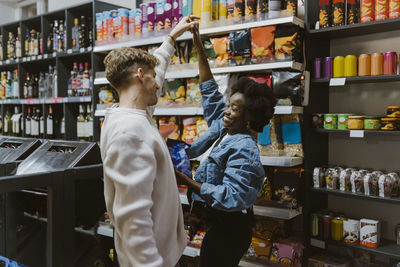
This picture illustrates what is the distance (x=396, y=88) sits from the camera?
304 centimetres

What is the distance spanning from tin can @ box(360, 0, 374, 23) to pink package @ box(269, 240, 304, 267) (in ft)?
5.63

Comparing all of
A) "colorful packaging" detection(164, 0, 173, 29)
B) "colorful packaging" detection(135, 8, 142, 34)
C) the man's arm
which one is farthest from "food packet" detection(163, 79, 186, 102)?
the man's arm

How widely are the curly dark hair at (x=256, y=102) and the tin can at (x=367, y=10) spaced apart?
1.25 m

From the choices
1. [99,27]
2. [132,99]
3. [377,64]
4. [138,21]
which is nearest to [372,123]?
[377,64]

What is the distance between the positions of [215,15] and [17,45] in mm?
3368

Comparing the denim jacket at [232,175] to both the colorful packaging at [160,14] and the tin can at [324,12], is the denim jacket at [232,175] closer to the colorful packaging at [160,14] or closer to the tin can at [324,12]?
the tin can at [324,12]

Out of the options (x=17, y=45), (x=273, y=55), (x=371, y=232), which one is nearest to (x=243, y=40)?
(x=273, y=55)

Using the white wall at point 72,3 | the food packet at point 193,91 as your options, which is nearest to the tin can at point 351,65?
the food packet at point 193,91

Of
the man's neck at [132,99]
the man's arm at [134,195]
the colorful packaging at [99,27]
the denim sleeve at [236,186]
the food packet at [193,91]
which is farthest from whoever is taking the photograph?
the colorful packaging at [99,27]

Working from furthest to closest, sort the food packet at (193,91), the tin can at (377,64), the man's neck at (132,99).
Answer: the food packet at (193,91) → the tin can at (377,64) → the man's neck at (132,99)

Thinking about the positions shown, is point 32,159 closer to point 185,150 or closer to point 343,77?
point 185,150

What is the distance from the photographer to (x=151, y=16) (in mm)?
3777

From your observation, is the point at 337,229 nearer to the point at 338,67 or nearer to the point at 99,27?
the point at 338,67

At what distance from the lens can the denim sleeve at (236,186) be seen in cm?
187
